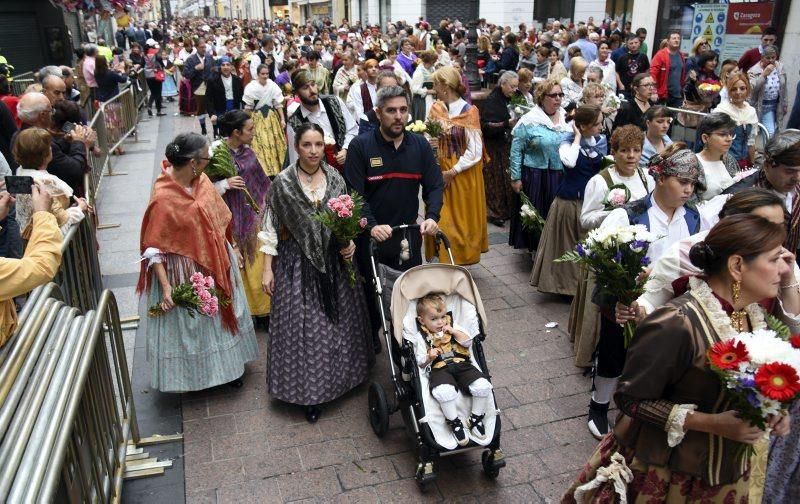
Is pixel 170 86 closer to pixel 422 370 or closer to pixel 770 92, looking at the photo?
pixel 770 92

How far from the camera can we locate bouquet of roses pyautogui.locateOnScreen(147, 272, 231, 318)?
444 centimetres

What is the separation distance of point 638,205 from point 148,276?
3.39 m

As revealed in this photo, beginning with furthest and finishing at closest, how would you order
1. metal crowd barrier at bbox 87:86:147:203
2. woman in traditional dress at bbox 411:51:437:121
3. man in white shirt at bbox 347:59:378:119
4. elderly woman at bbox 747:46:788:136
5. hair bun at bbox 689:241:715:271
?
woman in traditional dress at bbox 411:51:437:121 → elderly woman at bbox 747:46:788:136 → metal crowd barrier at bbox 87:86:147:203 → man in white shirt at bbox 347:59:378:119 → hair bun at bbox 689:241:715:271

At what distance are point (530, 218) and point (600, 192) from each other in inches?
74.7

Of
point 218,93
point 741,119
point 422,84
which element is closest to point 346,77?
point 422,84

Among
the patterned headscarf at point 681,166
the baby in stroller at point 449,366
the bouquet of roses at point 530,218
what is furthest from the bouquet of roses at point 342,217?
the bouquet of roses at point 530,218

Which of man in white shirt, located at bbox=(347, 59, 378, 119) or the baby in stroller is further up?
man in white shirt, located at bbox=(347, 59, 378, 119)

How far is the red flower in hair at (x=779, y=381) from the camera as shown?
2.07m

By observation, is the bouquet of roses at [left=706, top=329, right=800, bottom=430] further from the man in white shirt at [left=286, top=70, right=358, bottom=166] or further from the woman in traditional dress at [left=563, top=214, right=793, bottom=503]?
the man in white shirt at [left=286, top=70, right=358, bottom=166]

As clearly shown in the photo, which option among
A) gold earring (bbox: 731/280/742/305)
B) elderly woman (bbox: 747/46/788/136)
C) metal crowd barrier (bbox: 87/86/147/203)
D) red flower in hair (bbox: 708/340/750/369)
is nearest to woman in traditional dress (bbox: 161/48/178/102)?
metal crowd barrier (bbox: 87/86/147/203)

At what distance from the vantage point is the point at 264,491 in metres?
3.87

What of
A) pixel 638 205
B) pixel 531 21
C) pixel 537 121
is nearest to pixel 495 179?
pixel 537 121

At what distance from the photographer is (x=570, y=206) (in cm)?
624

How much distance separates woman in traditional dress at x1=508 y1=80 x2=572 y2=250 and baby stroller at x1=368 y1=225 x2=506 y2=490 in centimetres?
286
